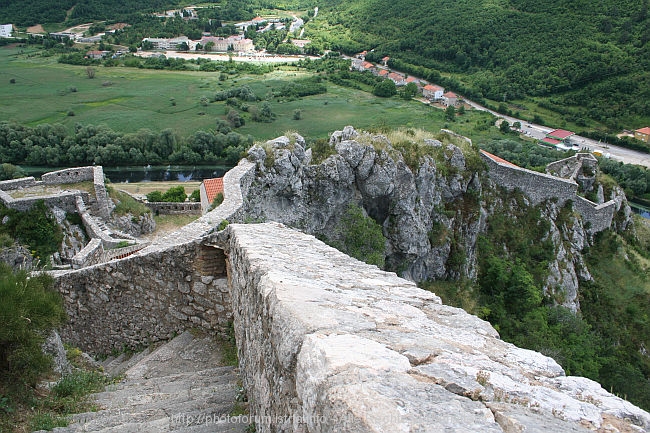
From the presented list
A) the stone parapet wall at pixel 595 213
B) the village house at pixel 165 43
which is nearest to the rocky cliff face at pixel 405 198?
the stone parapet wall at pixel 595 213

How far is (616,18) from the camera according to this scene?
66.4m

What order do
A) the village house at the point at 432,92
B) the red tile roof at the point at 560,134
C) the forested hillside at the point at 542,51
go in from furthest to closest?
the village house at the point at 432,92
the forested hillside at the point at 542,51
the red tile roof at the point at 560,134

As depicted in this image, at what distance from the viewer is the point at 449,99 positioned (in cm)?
6644

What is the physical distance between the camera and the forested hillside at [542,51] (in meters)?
61.0

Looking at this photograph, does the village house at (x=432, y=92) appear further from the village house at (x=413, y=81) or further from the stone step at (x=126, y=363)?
the stone step at (x=126, y=363)

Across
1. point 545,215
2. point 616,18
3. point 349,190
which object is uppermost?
point 616,18

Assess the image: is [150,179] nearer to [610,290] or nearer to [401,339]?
[610,290]

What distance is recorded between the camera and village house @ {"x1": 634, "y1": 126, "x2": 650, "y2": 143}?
54.8m

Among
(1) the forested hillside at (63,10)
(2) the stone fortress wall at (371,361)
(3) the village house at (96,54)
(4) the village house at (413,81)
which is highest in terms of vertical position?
(1) the forested hillside at (63,10)

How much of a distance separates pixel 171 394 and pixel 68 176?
68.2 feet

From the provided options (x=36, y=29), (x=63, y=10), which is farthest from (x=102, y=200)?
(x=63, y=10)

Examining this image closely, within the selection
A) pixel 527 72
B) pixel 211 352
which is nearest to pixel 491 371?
pixel 211 352

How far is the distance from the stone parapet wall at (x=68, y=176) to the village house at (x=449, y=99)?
5339cm

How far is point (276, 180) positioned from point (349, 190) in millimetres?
3618
